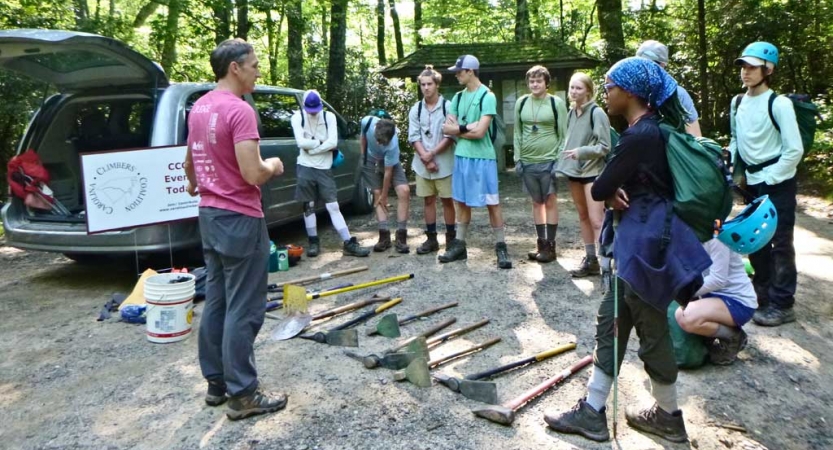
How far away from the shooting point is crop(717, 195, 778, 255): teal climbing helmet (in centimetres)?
313

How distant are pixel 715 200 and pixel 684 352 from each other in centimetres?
155

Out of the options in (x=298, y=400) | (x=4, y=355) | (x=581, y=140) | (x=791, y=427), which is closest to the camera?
(x=791, y=427)

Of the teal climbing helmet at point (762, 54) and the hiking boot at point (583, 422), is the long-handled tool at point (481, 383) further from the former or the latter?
the teal climbing helmet at point (762, 54)

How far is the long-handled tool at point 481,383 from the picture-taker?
3.39 m

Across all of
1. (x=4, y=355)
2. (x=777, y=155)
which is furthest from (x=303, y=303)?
(x=777, y=155)

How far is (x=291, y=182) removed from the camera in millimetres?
7238

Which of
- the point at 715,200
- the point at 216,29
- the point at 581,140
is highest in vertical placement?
the point at 216,29

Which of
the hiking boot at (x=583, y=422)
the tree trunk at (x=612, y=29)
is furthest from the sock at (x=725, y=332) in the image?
the tree trunk at (x=612, y=29)

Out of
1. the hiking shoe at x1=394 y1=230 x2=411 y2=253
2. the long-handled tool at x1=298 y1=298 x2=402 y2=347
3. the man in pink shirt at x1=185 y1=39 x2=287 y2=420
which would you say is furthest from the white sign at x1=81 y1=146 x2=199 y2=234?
the man in pink shirt at x1=185 y1=39 x2=287 y2=420

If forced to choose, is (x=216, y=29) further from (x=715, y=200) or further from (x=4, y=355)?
(x=715, y=200)

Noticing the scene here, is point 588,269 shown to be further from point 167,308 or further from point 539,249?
point 167,308

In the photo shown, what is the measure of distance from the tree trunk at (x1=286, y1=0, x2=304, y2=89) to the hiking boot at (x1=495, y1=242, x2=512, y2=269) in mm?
7422

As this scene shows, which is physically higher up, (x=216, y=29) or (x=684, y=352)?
(x=216, y=29)

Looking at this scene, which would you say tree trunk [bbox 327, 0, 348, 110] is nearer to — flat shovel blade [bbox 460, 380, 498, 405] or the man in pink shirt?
the man in pink shirt
